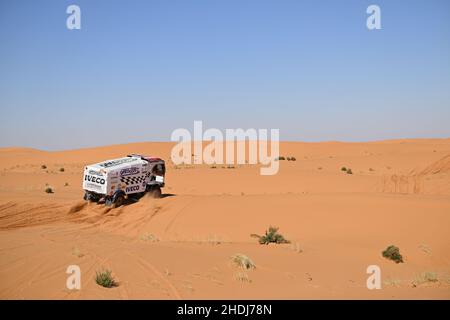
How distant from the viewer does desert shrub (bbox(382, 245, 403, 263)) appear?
40.2 ft

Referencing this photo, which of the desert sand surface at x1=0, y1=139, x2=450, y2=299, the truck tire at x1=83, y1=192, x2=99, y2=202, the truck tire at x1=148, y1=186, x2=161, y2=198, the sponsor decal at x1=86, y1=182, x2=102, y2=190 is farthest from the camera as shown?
the truck tire at x1=148, y1=186, x2=161, y2=198

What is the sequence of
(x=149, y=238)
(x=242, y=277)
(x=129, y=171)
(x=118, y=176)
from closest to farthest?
(x=242, y=277) → (x=149, y=238) → (x=118, y=176) → (x=129, y=171)

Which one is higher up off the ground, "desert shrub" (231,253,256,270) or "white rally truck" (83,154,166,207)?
"white rally truck" (83,154,166,207)

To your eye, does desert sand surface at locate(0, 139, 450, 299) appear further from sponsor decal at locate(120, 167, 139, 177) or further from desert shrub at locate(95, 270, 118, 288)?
sponsor decal at locate(120, 167, 139, 177)

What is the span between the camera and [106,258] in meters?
9.81

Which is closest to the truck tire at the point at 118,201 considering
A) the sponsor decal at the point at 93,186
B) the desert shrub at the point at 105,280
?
the sponsor decal at the point at 93,186

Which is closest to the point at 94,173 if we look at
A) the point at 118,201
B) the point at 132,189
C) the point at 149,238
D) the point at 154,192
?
the point at 118,201

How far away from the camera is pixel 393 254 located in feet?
40.3

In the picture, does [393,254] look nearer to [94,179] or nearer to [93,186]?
[94,179]

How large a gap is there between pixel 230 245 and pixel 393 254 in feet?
15.0

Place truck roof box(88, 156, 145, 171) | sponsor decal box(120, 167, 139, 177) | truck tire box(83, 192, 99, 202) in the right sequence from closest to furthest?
1. truck roof box(88, 156, 145, 171)
2. sponsor decal box(120, 167, 139, 177)
3. truck tire box(83, 192, 99, 202)

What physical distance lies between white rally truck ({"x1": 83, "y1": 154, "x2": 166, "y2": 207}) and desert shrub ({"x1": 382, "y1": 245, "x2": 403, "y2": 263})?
9.79 meters

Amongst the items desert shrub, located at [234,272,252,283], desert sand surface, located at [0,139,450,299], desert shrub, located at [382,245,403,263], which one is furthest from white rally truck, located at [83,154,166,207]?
desert shrub, located at [382,245,403,263]

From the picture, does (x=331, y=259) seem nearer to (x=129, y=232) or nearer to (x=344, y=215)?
(x=344, y=215)
